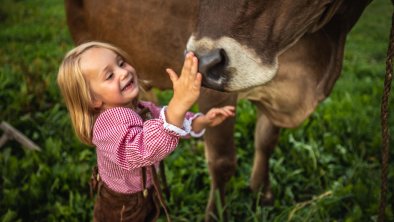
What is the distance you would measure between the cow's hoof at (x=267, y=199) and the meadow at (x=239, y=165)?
5cm

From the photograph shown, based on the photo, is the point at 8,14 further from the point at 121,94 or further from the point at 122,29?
the point at 121,94

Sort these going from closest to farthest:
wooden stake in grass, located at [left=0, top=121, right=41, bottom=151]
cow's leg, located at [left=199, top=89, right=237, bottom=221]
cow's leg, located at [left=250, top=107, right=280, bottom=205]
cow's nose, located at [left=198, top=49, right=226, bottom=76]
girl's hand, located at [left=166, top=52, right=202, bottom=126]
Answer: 1. girl's hand, located at [left=166, top=52, right=202, bottom=126]
2. cow's nose, located at [left=198, top=49, right=226, bottom=76]
3. cow's leg, located at [left=199, top=89, right=237, bottom=221]
4. cow's leg, located at [left=250, top=107, right=280, bottom=205]
5. wooden stake in grass, located at [left=0, top=121, right=41, bottom=151]

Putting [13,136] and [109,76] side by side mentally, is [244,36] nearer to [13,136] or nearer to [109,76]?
[109,76]

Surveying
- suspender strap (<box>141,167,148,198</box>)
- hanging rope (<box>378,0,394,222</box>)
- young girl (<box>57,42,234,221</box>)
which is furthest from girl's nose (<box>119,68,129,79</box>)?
hanging rope (<box>378,0,394,222</box>)

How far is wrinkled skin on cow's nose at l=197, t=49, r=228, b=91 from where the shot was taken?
1.56m

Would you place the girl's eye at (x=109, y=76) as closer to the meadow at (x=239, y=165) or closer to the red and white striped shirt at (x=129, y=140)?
the red and white striped shirt at (x=129, y=140)

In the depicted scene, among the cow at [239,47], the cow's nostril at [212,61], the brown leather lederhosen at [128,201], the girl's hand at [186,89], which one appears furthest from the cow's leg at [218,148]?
the girl's hand at [186,89]

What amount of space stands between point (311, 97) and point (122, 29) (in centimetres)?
115

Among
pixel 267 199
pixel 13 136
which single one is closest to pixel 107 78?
pixel 267 199

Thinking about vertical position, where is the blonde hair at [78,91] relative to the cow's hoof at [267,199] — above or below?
above

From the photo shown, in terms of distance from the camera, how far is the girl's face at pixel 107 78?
1619 mm

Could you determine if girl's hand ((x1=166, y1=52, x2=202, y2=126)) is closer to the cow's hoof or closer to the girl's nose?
the girl's nose

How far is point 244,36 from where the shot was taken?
163 centimetres

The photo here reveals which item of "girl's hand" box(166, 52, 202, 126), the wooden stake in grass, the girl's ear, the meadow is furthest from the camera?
the wooden stake in grass
